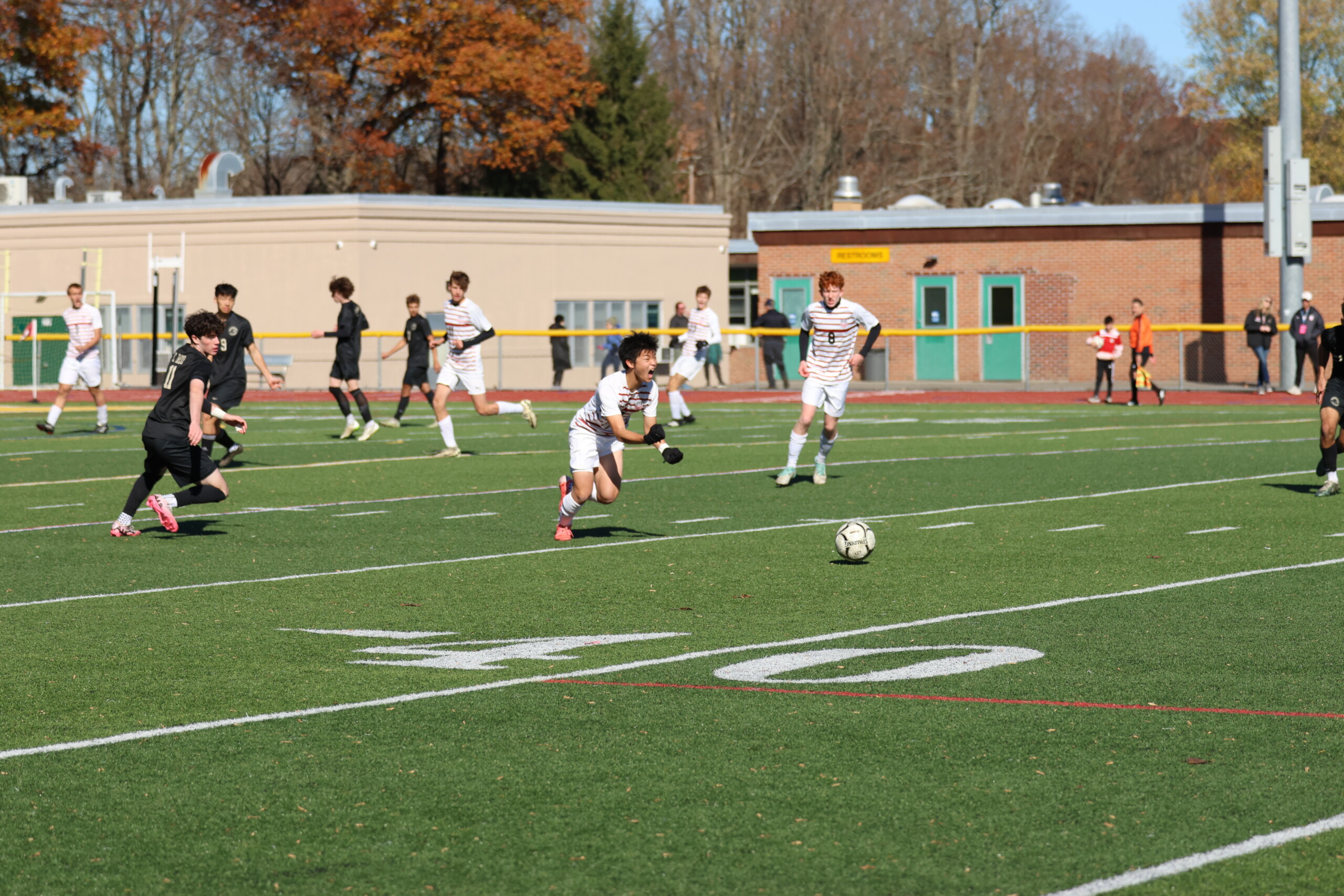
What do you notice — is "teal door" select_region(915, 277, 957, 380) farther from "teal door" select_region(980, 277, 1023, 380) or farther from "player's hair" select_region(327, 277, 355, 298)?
"player's hair" select_region(327, 277, 355, 298)

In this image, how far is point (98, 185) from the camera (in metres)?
63.2

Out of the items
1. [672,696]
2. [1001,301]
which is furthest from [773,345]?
[672,696]

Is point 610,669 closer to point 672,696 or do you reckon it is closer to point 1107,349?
point 672,696

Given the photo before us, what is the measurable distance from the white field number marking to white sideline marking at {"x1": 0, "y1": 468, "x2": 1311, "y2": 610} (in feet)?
→ 12.5

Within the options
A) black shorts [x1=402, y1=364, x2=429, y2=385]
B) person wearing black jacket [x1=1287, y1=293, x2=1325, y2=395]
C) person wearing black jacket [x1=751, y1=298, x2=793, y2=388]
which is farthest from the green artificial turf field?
person wearing black jacket [x1=751, y1=298, x2=793, y2=388]

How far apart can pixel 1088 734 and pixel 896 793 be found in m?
1.10

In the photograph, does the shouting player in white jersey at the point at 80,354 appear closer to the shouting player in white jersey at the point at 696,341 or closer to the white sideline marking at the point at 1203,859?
the shouting player in white jersey at the point at 696,341

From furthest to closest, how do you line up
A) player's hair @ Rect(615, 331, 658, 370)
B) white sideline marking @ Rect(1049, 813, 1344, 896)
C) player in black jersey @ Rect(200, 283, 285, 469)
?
player in black jersey @ Rect(200, 283, 285, 469), player's hair @ Rect(615, 331, 658, 370), white sideline marking @ Rect(1049, 813, 1344, 896)

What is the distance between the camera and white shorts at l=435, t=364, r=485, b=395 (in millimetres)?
19438

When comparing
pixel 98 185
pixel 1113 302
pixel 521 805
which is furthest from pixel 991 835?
pixel 98 185

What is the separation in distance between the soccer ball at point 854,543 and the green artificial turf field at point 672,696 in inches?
4.7

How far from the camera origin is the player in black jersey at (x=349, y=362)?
21.1 m

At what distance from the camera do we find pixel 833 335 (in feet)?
51.5

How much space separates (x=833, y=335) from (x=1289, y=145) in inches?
851
